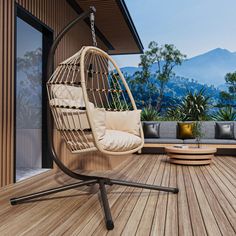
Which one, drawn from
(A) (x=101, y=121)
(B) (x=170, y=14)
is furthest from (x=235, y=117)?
(B) (x=170, y=14)

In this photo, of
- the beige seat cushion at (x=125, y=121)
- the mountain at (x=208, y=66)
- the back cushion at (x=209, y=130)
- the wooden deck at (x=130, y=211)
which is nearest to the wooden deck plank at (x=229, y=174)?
the wooden deck at (x=130, y=211)

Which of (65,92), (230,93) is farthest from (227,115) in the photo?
(230,93)

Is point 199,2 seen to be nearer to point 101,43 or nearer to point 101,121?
point 101,43

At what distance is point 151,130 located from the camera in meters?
5.90

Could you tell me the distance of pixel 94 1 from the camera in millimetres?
4336

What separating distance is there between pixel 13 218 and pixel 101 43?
507 cm

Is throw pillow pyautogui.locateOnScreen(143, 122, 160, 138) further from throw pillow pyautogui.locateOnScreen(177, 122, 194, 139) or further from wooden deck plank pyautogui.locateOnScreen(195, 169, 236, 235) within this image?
wooden deck plank pyautogui.locateOnScreen(195, 169, 236, 235)

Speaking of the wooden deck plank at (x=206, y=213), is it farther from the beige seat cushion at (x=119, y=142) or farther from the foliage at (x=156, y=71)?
the foliage at (x=156, y=71)

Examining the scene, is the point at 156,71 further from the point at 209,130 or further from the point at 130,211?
the point at 130,211

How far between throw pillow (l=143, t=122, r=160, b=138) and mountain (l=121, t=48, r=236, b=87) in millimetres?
7810

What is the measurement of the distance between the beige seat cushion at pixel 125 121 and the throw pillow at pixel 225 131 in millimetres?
3662

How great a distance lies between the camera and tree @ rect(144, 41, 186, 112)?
11091 millimetres

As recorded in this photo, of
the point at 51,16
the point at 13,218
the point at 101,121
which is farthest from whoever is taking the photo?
the point at 51,16

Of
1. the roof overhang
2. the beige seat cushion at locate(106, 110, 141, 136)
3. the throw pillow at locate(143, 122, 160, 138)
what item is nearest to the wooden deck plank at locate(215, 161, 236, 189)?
Answer: the beige seat cushion at locate(106, 110, 141, 136)
